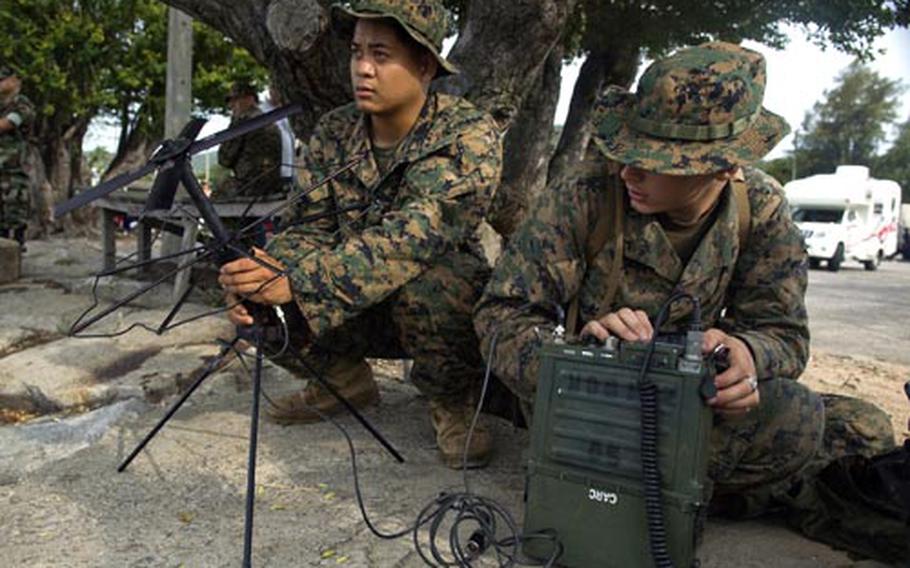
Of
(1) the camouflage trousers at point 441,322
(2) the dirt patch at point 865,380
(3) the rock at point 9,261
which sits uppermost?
(1) the camouflage trousers at point 441,322

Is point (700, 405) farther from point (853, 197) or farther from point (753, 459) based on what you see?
point (853, 197)

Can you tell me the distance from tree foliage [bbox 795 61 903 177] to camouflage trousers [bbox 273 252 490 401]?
4854cm

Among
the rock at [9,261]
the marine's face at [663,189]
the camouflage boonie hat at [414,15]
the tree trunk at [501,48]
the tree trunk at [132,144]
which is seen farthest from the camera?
the tree trunk at [132,144]

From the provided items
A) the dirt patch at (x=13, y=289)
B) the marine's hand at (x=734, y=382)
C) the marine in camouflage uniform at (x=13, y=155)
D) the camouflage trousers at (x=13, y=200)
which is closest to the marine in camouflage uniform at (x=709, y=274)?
the marine's hand at (x=734, y=382)

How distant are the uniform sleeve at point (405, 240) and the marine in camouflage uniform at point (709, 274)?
0.30m

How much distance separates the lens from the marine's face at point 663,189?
2.00 m

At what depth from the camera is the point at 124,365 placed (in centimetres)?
392

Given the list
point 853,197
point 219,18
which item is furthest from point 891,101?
point 219,18

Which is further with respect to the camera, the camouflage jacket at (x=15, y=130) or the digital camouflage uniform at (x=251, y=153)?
the camouflage jacket at (x=15, y=130)

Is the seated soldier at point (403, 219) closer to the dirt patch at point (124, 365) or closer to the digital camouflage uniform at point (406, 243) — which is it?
the digital camouflage uniform at point (406, 243)

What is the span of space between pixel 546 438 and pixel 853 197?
20.6 metres

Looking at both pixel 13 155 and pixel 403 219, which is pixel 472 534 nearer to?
pixel 403 219

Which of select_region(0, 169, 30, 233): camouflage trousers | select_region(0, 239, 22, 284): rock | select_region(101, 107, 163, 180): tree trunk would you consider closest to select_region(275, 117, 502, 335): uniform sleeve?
select_region(0, 239, 22, 284): rock

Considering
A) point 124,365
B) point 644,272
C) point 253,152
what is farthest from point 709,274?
point 253,152
